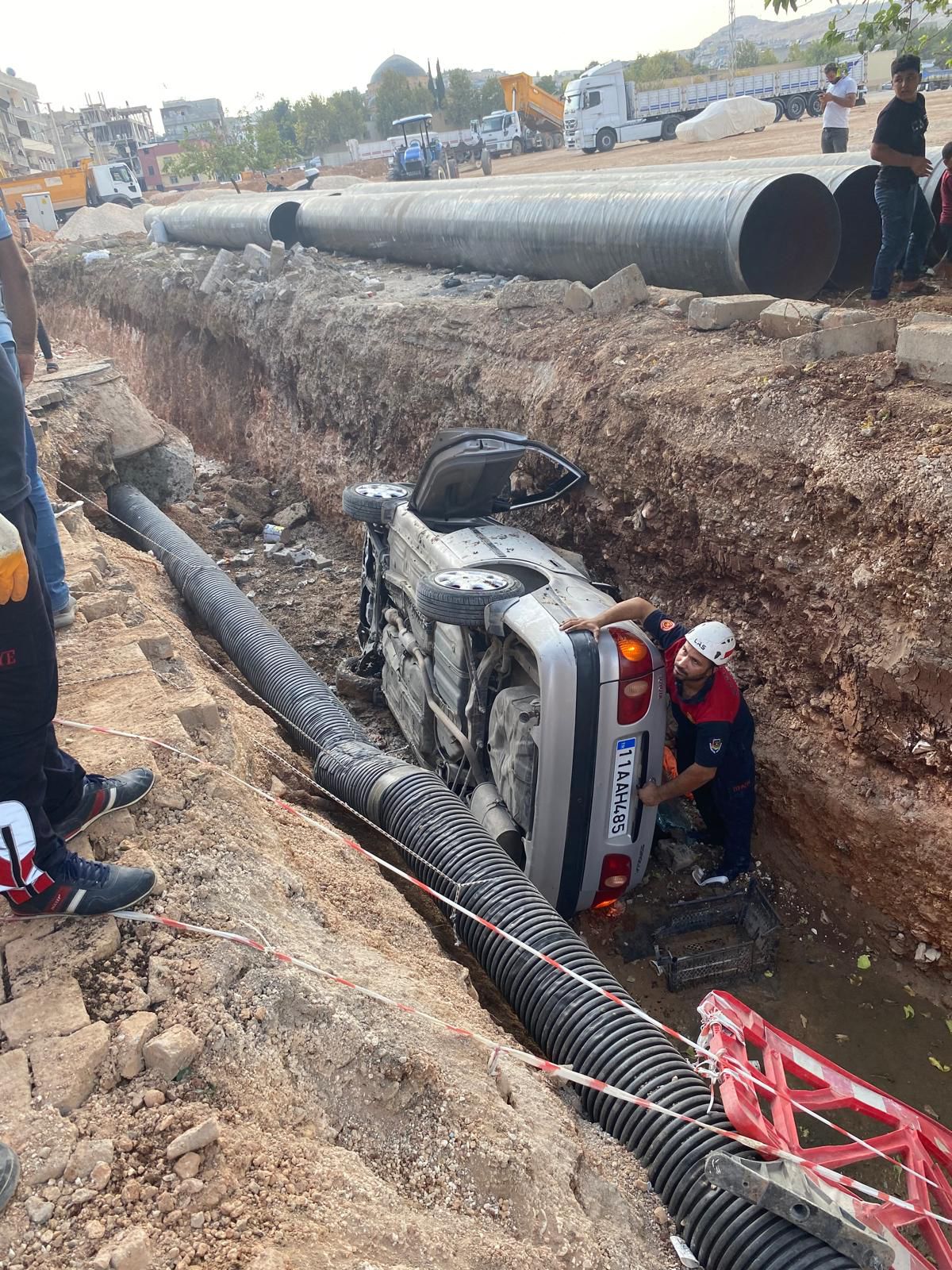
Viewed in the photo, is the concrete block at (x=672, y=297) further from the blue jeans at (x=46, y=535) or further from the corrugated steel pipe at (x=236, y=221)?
the corrugated steel pipe at (x=236, y=221)

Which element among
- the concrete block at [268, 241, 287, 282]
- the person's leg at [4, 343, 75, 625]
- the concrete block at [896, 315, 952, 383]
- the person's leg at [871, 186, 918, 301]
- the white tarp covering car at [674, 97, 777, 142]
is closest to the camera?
the person's leg at [4, 343, 75, 625]

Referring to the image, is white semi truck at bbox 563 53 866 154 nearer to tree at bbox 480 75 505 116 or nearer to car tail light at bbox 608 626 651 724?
car tail light at bbox 608 626 651 724

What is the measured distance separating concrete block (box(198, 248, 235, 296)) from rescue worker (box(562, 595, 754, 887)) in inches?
443

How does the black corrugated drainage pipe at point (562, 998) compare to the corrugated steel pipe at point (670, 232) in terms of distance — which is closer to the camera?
the black corrugated drainage pipe at point (562, 998)

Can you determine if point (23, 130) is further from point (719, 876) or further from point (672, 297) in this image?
point (719, 876)

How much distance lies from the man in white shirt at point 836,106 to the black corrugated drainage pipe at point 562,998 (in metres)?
9.30

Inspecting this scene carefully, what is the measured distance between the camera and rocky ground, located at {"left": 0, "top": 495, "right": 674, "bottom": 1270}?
1.84m

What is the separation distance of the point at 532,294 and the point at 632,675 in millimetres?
5107

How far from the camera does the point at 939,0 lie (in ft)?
15.9

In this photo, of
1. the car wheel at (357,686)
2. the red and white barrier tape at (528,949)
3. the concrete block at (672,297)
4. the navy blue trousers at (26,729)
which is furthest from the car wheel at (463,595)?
the concrete block at (672,297)

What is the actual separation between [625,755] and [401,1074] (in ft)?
7.00

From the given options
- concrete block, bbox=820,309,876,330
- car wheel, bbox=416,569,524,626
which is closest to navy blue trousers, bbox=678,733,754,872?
car wheel, bbox=416,569,524,626

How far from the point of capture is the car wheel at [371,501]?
20.1ft

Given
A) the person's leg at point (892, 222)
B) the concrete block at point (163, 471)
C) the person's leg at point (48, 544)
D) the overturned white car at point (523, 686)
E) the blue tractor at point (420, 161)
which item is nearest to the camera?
the overturned white car at point (523, 686)
